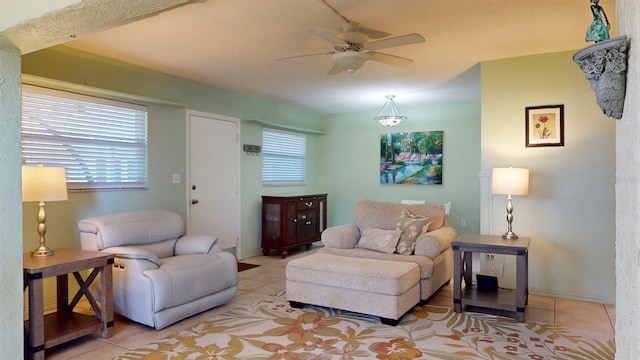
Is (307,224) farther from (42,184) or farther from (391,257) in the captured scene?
(42,184)

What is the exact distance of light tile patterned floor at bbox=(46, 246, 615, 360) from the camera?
9.27 feet

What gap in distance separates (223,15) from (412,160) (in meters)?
4.51

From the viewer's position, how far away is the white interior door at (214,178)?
513 centimetres

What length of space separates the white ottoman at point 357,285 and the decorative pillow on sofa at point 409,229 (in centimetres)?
40

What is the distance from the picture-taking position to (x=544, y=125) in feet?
13.1

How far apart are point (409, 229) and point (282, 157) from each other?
313 centimetres

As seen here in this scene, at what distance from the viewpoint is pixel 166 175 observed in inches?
187

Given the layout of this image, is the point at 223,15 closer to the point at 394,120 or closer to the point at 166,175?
the point at 166,175

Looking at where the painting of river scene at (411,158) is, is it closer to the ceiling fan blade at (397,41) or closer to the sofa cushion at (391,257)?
the sofa cushion at (391,257)

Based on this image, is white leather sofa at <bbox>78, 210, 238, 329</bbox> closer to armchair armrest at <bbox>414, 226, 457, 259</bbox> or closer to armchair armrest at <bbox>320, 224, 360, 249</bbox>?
armchair armrest at <bbox>320, 224, 360, 249</bbox>

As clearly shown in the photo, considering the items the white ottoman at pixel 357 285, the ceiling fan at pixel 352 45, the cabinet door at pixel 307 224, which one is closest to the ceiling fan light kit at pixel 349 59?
the ceiling fan at pixel 352 45

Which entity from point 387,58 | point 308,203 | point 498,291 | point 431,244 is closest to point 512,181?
point 431,244

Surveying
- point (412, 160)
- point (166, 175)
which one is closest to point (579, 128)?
point (412, 160)

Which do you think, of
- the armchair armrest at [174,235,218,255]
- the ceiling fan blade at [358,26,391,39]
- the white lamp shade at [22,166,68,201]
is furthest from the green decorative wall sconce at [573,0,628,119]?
the armchair armrest at [174,235,218,255]
